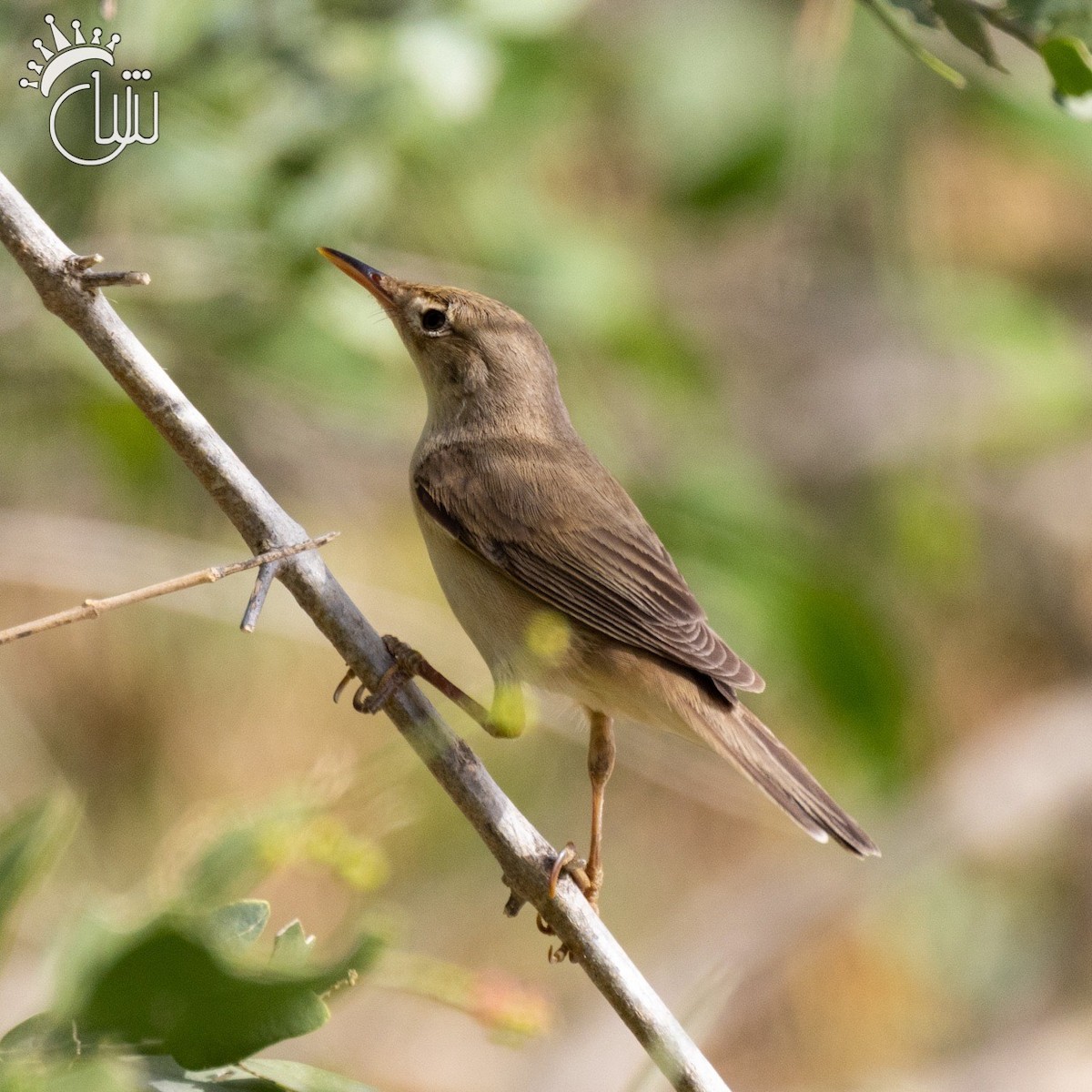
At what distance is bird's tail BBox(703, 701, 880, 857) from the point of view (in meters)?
2.79

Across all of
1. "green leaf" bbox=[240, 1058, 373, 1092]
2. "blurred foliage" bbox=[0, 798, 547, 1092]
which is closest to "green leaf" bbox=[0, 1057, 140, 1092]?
"blurred foliage" bbox=[0, 798, 547, 1092]

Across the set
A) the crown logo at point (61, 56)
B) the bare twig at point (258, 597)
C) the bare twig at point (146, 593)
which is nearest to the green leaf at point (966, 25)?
the bare twig at point (146, 593)

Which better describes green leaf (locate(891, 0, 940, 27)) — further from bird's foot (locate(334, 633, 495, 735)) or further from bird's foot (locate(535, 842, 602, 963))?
bird's foot (locate(535, 842, 602, 963))

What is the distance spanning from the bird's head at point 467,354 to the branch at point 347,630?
1.29 m

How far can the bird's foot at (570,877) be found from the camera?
2.31 meters

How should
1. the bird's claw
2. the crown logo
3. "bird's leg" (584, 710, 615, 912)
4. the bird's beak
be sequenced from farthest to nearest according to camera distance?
the crown logo → the bird's beak → "bird's leg" (584, 710, 615, 912) → the bird's claw

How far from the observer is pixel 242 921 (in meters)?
1.64

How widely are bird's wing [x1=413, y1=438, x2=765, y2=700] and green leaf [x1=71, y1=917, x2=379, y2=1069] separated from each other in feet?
5.34

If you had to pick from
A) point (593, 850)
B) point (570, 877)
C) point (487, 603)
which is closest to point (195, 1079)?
point (570, 877)

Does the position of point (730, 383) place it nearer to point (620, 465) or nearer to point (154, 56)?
point (620, 465)

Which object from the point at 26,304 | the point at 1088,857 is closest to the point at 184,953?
the point at 26,304

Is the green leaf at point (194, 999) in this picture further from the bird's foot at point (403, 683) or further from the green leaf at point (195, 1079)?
the bird's foot at point (403, 683)

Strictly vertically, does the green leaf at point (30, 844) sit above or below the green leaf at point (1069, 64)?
below

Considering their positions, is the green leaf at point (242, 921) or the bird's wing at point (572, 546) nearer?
the green leaf at point (242, 921)
